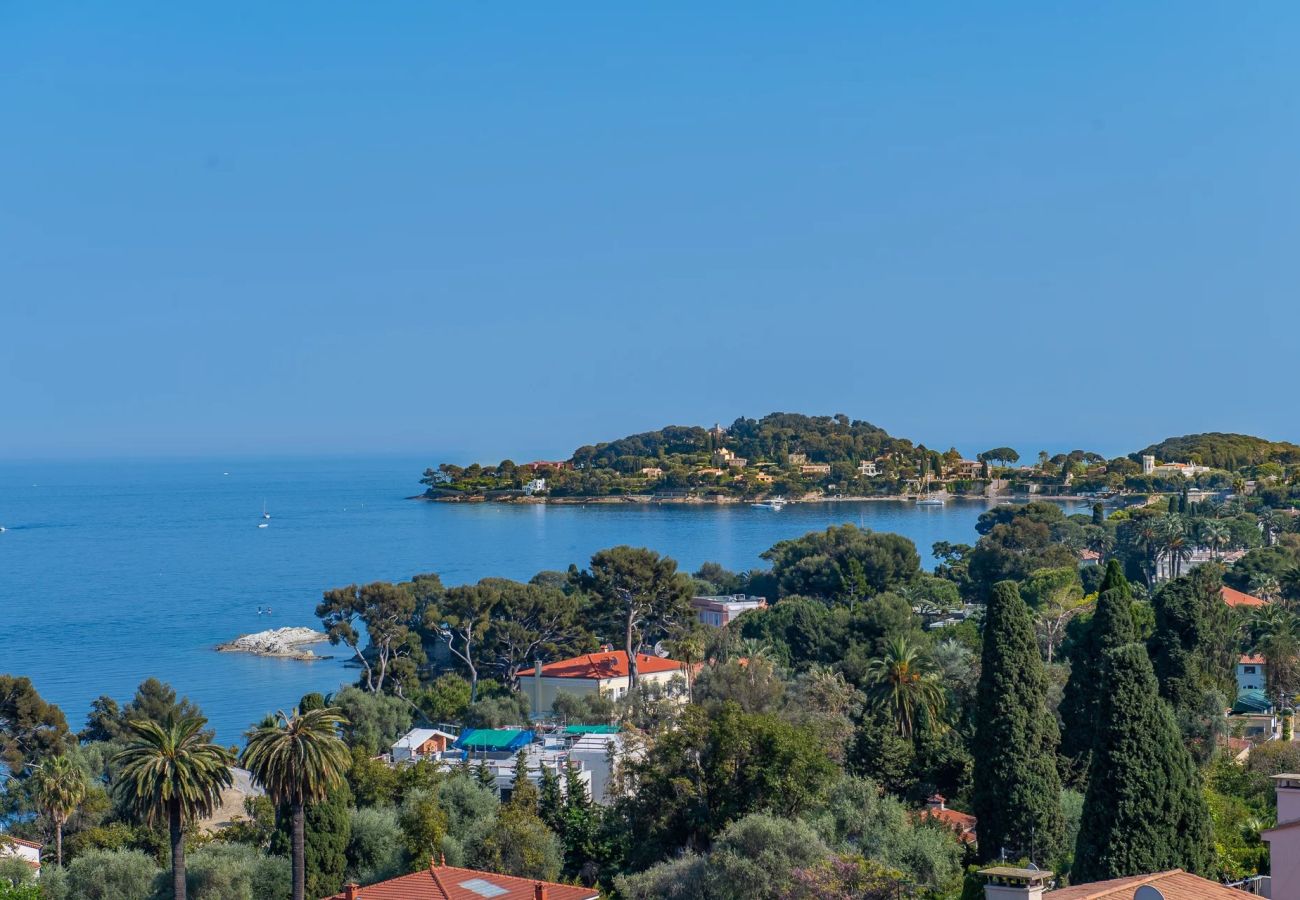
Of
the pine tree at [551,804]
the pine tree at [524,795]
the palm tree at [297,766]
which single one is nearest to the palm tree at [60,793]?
the palm tree at [297,766]

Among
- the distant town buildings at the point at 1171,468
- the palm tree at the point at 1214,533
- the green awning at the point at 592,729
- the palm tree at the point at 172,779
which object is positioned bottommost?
the green awning at the point at 592,729

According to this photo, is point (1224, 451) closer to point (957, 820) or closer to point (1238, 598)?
point (1238, 598)

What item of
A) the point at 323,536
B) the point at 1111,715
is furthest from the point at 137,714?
the point at 323,536

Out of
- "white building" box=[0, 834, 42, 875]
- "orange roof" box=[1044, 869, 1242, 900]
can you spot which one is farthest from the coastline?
→ "orange roof" box=[1044, 869, 1242, 900]

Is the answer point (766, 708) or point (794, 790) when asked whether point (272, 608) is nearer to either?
point (766, 708)

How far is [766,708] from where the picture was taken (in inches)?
1115

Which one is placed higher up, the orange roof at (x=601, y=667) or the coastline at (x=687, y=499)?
the coastline at (x=687, y=499)

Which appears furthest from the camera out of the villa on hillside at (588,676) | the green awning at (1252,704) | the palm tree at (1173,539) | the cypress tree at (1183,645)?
the palm tree at (1173,539)

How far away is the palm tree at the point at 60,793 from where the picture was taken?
87.8ft

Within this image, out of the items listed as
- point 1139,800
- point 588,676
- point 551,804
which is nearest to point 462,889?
point 551,804

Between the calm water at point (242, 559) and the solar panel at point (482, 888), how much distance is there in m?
29.0

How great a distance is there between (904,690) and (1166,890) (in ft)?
57.1

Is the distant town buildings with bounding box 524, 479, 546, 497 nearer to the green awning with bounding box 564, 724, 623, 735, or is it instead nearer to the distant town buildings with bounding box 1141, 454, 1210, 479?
the distant town buildings with bounding box 1141, 454, 1210, 479

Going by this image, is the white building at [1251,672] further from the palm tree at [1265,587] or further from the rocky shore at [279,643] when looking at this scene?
the rocky shore at [279,643]
